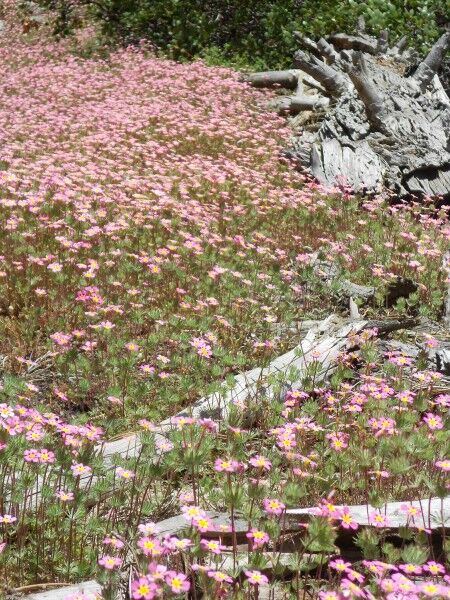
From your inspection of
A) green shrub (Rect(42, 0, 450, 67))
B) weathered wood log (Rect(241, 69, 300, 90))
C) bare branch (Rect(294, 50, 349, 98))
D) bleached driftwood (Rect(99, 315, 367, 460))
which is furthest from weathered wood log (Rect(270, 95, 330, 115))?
bleached driftwood (Rect(99, 315, 367, 460))

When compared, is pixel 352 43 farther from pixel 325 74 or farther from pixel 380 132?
pixel 380 132

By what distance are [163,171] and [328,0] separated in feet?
32.5

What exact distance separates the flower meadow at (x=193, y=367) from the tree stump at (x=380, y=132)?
609 mm

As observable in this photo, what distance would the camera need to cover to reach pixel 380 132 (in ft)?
36.8

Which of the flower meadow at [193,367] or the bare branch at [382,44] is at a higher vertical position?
the bare branch at [382,44]

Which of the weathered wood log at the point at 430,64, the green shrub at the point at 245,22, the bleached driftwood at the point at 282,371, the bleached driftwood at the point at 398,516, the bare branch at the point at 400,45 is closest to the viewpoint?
the bleached driftwood at the point at 398,516

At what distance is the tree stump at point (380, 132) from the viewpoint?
34.1 feet

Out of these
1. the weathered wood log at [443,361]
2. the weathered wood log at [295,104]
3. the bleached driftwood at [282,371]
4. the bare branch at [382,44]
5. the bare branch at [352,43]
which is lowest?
the weathered wood log at [295,104]

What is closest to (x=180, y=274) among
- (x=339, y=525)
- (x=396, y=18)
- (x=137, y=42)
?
(x=339, y=525)

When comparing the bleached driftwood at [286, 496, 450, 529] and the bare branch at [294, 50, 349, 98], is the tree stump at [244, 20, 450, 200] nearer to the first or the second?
the bare branch at [294, 50, 349, 98]

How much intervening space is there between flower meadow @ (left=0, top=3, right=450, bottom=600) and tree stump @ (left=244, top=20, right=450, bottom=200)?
2.00ft

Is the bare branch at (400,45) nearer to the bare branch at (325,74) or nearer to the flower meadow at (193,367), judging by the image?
the bare branch at (325,74)

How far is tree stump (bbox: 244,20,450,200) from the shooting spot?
34.1ft

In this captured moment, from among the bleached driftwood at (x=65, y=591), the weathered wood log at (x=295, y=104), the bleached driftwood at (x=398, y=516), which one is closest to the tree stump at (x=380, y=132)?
the weathered wood log at (x=295, y=104)
